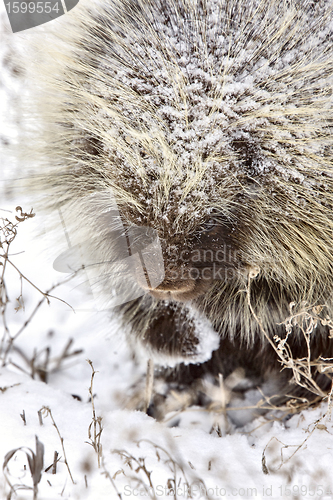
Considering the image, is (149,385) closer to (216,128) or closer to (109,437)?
(109,437)

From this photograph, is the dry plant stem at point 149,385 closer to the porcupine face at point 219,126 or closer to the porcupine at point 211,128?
→ the porcupine at point 211,128

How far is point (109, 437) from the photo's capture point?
1.43 metres

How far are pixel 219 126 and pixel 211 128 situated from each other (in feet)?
0.10

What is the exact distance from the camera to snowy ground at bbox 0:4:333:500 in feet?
3.91

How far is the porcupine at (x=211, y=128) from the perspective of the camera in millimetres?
1217

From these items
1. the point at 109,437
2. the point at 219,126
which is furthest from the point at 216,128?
the point at 109,437

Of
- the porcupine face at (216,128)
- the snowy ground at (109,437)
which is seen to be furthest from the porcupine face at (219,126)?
the snowy ground at (109,437)

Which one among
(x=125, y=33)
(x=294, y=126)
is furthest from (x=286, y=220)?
(x=125, y=33)

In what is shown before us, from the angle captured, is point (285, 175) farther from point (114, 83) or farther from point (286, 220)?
point (114, 83)

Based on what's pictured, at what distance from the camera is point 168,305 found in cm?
190

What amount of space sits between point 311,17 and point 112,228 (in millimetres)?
967

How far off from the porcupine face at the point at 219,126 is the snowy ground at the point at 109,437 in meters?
0.59

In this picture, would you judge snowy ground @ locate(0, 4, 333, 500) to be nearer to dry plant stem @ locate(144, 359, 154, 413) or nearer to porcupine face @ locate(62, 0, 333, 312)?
dry plant stem @ locate(144, 359, 154, 413)

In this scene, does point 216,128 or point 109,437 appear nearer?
point 216,128
